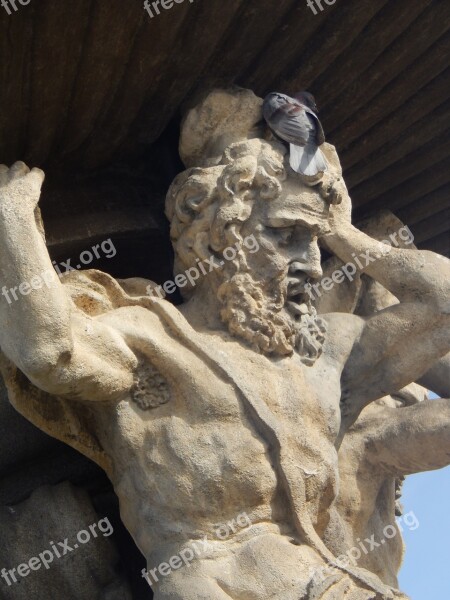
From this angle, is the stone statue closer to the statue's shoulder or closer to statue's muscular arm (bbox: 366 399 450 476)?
the statue's shoulder

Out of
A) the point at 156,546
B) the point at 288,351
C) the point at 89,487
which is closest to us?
the point at 156,546

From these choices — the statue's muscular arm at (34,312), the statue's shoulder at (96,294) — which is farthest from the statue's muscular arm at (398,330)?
the statue's muscular arm at (34,312)

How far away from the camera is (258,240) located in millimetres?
4723

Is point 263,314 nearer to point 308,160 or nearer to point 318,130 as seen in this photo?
point 308,160

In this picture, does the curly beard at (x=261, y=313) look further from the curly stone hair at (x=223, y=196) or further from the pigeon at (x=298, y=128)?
the pigeon at (x=298, y=128)

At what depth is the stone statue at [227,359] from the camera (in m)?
4.15

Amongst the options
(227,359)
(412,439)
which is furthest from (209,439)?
(412,439)

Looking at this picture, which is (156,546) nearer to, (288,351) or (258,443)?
(258,443)

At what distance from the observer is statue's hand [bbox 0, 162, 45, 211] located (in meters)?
4.14

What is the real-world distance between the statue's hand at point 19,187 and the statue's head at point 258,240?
0.80 metres

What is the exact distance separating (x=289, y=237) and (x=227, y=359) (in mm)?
610

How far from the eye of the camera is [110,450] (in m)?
4.52

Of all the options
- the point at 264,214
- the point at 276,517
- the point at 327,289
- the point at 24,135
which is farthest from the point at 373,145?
the point at 276,517

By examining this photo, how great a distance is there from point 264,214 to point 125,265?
1.02 meters
